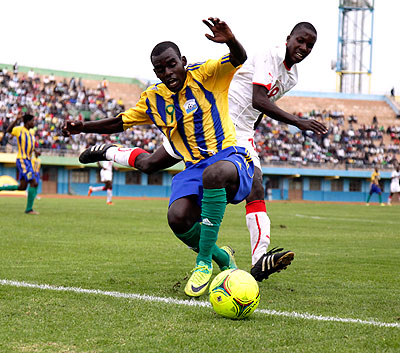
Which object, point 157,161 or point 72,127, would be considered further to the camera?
point 157,161

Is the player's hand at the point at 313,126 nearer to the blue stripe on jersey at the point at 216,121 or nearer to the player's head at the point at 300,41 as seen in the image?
the blue stripe on jersey at the point at 216,121

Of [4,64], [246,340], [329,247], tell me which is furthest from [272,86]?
[4,64]

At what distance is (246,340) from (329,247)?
21.5 ft

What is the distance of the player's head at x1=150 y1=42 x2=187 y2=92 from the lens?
486cm

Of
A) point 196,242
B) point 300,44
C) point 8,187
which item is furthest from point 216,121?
point 8,187

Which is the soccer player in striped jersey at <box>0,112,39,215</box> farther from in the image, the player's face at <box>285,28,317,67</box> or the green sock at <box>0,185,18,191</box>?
the player's face at <box>285,28,317,67</box>

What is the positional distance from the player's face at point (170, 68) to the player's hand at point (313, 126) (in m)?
1.11

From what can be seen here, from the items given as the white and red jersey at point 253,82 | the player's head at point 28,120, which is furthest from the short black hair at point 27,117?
the white and red jersey at point 253,82

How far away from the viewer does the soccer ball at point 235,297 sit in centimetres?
396

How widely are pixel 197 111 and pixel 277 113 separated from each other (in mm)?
806

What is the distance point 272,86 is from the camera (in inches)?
239

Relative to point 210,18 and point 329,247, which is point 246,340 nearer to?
point 210,18

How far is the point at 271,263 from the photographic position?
5383 mm

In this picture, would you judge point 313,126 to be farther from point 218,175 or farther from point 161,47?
point 161,47
